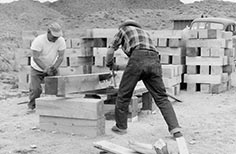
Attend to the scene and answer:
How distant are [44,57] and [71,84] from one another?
160 centimetres

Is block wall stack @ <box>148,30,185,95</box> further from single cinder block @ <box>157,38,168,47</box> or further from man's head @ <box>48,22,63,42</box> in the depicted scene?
man's head @ <box>48,22,63,42</box>

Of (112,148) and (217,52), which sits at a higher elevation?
(217,52)

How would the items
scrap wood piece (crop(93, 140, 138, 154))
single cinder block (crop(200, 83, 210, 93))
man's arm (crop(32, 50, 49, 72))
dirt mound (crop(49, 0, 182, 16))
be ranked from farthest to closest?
dirt mound (crop(49, 0, 182, 16)) < single cinder block (crop(200, 83, 210, 93)) < man's arm (crop(32, 50, 49, 72)) < scrap wood piece (crop(93, 140, 138, 154))

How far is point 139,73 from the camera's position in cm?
568

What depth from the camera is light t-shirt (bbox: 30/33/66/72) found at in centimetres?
741

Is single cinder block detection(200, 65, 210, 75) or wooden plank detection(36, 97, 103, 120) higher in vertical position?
single cinder block detection(200, 65, 210, 75)

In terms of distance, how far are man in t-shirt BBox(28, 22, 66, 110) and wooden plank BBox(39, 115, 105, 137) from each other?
1486 mm

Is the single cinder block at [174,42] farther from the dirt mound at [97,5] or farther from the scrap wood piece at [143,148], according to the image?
the dirt mound at [97,5]

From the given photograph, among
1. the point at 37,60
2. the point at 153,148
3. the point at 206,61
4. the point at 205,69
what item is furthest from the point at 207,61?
the point at 153,148

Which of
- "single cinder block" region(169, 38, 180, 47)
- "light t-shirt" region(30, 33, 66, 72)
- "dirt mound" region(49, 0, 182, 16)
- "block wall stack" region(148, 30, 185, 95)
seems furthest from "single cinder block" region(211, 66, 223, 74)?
"dirt mound" region(49, 0, 182, 16)

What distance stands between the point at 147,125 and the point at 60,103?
1.61 metres

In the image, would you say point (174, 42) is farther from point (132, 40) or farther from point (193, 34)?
point (132, 40)

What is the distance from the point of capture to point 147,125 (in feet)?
22.2

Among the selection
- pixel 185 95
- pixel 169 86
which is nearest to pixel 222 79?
pixel 185 95
